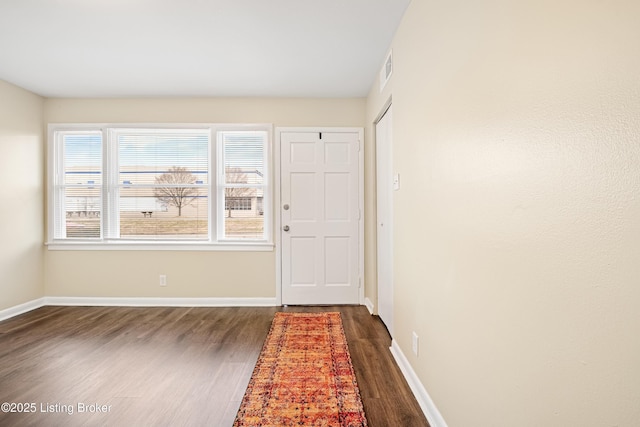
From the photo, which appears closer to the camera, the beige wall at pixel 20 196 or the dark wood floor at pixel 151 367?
the dark wood floor at pixel 151 367

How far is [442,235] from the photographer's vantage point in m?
1.64

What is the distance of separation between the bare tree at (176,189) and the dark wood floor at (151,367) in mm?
1316

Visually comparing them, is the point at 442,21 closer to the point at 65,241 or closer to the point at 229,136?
the point at 229,136

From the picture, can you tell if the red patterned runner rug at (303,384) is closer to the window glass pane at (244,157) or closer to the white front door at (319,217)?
the white front door at (319,217)

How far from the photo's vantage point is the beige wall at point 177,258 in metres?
3.93

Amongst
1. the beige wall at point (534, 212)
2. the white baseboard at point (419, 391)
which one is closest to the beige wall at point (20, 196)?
the white baseboard at point (419, 391)

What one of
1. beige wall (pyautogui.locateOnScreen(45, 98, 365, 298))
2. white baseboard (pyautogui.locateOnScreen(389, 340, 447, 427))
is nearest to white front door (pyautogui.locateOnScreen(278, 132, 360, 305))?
beige wall (pyautogui.locateOnScreen(45, 98, 365, 298))

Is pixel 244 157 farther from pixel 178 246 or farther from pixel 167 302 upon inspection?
pixel 167 302

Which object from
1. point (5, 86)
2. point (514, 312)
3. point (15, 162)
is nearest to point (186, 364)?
point (514, 312)

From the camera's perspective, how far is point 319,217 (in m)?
3.92

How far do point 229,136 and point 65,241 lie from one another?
7.82 ft

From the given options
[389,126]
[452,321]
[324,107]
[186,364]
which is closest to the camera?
[452,321]

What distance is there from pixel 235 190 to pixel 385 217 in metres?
1.89

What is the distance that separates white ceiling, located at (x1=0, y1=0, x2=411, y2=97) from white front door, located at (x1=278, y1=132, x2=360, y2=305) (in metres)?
0.65
